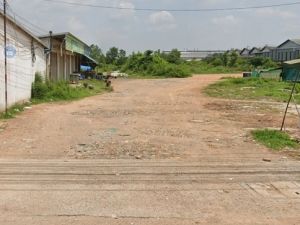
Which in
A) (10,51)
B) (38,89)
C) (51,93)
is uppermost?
(10,51)

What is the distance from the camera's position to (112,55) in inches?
3290

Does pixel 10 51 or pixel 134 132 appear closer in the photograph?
pixel 134 132

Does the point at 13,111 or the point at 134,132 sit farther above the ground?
the point at 13,111

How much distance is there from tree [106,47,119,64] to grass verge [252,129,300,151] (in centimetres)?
6842

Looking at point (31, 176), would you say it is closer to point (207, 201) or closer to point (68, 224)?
point (68, 224)

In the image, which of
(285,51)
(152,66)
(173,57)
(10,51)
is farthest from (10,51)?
(285,51)

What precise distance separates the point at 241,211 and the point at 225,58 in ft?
252

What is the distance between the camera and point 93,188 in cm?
709

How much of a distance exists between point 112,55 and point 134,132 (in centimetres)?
7118

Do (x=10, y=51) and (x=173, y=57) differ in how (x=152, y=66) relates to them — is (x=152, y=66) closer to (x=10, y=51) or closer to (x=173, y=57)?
(x=173, y=57)

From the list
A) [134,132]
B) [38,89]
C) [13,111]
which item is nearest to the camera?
[134,132]

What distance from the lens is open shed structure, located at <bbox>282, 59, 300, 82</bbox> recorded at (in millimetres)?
13170

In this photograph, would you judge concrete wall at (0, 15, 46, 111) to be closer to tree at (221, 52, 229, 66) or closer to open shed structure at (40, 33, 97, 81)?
open shed structure at (40, 33, 97, 81)

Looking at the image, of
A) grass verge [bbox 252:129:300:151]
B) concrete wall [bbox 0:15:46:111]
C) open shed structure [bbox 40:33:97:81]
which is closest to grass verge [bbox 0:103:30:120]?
concrete wall [bbox 0:15:46:111]
